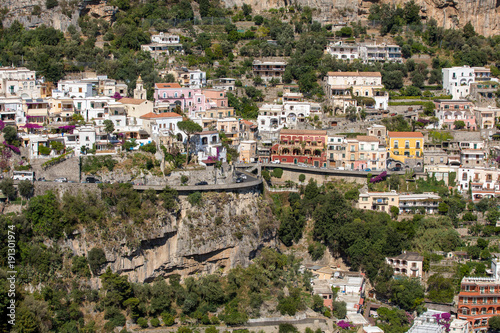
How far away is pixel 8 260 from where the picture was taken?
33.6m

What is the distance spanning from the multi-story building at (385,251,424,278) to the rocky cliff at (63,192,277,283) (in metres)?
6.73

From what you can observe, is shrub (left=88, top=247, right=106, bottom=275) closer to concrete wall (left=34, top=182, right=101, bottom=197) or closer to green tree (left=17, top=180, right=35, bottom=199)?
concrete wall (left=34, top=182, right=101, bottom=197)

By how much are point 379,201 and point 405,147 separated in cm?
521

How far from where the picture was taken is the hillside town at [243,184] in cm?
3500

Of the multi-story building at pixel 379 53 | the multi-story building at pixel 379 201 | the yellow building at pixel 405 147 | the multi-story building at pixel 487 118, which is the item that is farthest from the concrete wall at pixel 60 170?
the multi-story building at pixel 379 53

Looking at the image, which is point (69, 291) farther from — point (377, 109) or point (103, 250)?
point (377, 109)

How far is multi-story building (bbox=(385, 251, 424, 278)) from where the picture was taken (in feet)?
126

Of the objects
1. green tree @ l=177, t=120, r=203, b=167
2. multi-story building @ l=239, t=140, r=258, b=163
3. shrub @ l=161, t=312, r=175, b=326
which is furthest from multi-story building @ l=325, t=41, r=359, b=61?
shrub @ l=161, t=312, r=175, b=326

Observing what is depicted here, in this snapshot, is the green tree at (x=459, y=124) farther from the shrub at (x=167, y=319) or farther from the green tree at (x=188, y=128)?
the shrub at (x=167, y=319)

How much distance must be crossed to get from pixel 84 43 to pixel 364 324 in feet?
105

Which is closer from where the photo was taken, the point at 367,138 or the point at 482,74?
the point at 367,138

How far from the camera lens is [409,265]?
3844cm

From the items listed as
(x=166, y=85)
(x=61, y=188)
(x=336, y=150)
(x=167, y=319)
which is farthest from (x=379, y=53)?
(x=167, y=319)

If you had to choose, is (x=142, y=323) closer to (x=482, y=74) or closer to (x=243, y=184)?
(x=243, y=184)
